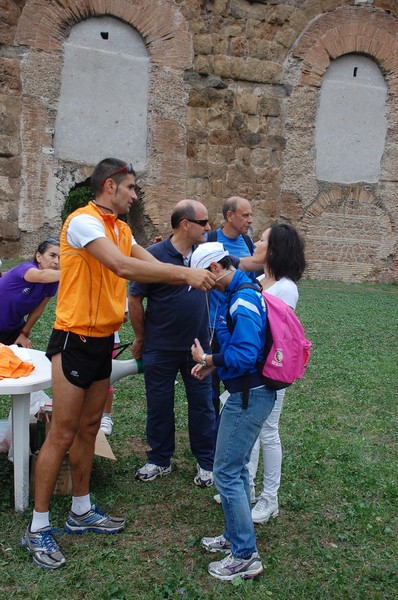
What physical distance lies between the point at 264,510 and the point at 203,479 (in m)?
0.59

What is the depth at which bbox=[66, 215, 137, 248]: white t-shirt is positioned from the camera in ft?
9.58

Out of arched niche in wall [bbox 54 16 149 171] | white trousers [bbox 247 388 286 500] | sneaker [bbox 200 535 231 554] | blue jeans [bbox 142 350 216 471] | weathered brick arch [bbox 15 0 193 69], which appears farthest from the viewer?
arched niche in wall [bbox 54 16 149 171]

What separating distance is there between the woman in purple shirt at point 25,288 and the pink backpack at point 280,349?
6.05ft

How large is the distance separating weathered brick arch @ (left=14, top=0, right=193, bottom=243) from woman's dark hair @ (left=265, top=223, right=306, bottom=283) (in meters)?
12.7

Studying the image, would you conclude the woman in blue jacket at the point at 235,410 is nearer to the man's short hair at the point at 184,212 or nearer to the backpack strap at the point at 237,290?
the backpack strap at the point at 237,290

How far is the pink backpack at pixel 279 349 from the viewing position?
113 inches

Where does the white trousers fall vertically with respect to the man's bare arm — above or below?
below

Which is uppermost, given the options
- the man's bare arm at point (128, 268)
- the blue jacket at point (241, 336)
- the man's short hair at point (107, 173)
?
the man's short hair at point (107, 173)

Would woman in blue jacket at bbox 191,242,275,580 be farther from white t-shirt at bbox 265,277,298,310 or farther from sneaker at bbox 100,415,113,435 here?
sneaker at bbox 100,415,113,435

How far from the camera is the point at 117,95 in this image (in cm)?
1573

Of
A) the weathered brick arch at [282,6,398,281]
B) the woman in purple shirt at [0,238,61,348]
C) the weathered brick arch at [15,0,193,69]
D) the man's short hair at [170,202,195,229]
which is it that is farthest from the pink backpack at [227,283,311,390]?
the weathered brick arch at [282,6,398,281]

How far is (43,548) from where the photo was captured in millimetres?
3035

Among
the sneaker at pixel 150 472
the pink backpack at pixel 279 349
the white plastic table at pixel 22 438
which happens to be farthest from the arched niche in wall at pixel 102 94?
the pink backpack at pixel 279 349

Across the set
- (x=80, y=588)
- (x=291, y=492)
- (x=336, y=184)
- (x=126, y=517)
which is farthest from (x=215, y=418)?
(x=336, y=184)
